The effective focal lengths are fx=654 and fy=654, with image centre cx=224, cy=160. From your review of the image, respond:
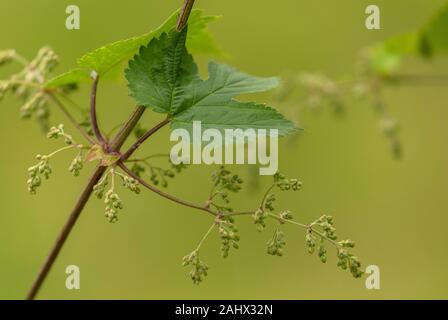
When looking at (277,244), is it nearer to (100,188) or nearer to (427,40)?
(100,188)

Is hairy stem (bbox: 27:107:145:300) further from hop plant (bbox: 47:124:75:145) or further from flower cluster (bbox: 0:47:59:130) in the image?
flower cluster (bbox: 0:47:59:130)

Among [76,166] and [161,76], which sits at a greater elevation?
[161,76]

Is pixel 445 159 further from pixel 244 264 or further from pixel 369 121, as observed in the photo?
pixel 244 264

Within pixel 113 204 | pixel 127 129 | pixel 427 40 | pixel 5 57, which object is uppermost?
pixel 427 40

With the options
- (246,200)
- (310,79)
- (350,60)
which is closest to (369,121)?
(350,60)

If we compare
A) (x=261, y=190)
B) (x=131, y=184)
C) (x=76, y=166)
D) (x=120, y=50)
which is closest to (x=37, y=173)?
(x=76, y=166)

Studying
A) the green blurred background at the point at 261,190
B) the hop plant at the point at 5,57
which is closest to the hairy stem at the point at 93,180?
the hop plant at the point at 5,57

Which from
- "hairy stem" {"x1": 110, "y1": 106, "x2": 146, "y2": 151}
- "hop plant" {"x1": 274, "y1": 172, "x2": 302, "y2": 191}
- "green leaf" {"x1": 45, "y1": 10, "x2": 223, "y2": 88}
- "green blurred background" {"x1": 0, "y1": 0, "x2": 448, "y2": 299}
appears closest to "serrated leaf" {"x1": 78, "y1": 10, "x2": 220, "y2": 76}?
"green leaf" {"x1": 45, "y1": 10, "x2": 223, "y2": 88}
